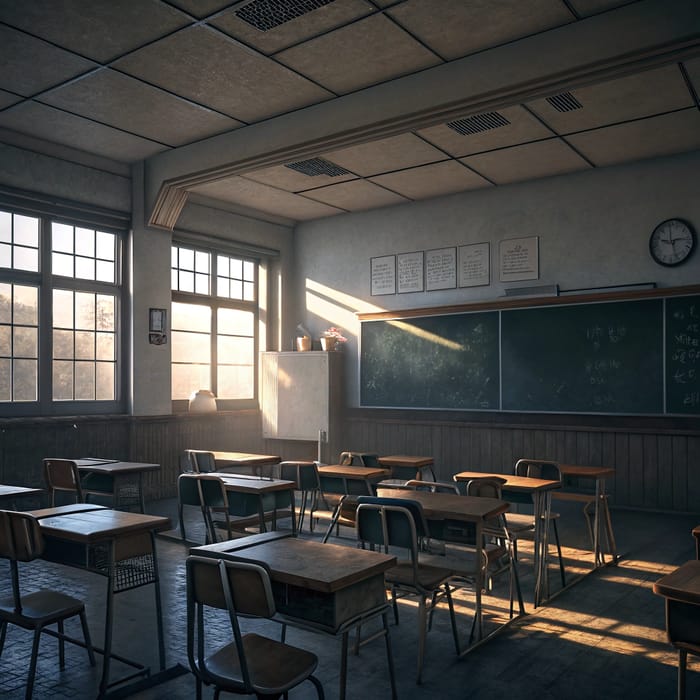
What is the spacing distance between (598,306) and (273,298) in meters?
4.46

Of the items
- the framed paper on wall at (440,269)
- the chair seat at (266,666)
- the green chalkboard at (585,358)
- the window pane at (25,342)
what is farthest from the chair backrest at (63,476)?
the framed paper on wall at (440,269)

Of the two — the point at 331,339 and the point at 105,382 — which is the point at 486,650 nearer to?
the point at 105,382

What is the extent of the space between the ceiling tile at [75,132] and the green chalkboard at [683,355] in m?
5.45

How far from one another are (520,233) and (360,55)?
3384 millimetres

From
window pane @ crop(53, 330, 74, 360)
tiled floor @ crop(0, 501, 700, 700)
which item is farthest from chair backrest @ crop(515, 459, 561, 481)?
window pane @ crop(53, 330, 74, 360)

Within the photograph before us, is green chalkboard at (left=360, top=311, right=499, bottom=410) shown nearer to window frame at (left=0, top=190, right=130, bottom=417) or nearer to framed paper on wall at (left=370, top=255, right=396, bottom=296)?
framed paper on wall at (left=370, top=255, right=396, bottom=296)

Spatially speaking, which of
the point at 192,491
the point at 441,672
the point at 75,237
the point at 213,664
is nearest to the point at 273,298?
the point at 75,237

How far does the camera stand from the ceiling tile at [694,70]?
4945 mm

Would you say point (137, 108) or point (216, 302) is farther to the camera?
point (216, 302)

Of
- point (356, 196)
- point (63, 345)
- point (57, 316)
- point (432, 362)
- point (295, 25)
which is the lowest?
point (432, 362)

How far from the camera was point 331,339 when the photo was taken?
8836 mm

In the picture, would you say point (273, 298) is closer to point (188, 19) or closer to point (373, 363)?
point (373, 363)

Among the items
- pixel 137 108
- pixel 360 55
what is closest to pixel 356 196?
pixel 137 108

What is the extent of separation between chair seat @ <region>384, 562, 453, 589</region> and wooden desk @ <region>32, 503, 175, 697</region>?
3.42ft
